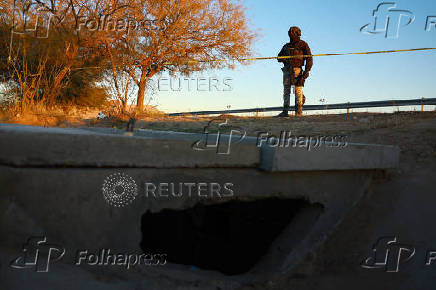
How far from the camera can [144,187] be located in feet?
9.16

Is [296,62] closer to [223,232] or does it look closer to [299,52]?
[299,52]

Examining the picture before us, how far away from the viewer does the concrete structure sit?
7.91 ft

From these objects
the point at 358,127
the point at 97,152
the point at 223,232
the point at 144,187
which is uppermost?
the point at 358,127

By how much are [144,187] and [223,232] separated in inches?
58.1

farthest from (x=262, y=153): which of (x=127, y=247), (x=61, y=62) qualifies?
(x=61, y=62)

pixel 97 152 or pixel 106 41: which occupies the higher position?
pixel 106 41

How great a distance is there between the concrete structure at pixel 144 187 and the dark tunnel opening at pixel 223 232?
8.8 inches

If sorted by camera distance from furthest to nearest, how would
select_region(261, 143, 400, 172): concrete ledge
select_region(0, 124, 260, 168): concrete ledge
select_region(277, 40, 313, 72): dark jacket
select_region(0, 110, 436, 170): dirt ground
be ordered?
select_region(277, 40, 313, 72): dark jacket, select_region(0, 110, 436, 170): dirt ground, select_region(261, 143, 400, 172): concrete ledge, select_region(0, 124, 260, 168): concrete ledge

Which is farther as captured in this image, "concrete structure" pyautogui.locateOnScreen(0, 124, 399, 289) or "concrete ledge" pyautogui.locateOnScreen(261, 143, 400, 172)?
"concrete ledge" pyautogui.locateOnScreen(261, 143, 400, 172)

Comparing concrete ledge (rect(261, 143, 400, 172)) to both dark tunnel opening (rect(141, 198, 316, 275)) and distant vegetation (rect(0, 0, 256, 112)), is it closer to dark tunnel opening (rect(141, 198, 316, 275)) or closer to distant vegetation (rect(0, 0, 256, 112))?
dark tunnel opening (rect(141, 198, 316, 275))

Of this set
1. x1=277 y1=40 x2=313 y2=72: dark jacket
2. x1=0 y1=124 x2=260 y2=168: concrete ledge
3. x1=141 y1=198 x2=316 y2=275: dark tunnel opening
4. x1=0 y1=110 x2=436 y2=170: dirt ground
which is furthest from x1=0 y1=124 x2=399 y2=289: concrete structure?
x1=277 y1=40 x2=313 y2=72: dark jacket

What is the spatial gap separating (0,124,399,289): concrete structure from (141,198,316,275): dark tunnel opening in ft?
0.74

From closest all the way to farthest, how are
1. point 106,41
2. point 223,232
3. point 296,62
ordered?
point 223,232 → point 296,62 → point 106,41

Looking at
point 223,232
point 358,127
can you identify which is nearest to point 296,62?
point 358,127
